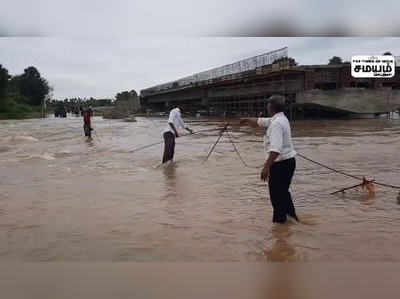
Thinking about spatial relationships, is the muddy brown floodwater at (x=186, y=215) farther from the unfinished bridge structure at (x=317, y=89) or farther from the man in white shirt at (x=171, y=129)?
the unfinished bridge structure at (x=317, y=89)

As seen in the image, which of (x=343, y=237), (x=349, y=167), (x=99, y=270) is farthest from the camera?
(x=349, y=167)

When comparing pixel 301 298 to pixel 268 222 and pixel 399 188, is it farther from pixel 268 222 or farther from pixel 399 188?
pixel 399 188

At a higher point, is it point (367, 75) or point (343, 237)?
point (367, 75)

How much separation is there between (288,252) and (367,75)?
3352 millimetres

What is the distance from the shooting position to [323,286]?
8.60 ft

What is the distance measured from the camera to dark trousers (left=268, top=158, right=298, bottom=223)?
14.4 ft

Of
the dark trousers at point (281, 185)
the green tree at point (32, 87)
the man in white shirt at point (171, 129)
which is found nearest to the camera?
the dark trousers at point (281, 185)

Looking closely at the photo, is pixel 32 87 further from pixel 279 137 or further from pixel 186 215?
pixel 279 137

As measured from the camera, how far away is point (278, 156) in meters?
4.35

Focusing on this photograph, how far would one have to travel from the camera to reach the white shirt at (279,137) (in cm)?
421

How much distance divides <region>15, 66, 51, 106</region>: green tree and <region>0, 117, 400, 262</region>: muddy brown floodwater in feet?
199

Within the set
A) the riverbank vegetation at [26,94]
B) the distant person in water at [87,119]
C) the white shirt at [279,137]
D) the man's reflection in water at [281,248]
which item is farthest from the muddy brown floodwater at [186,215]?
the riverbank vegetation at [26,94]

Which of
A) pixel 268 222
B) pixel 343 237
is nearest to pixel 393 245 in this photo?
pixel 343 237

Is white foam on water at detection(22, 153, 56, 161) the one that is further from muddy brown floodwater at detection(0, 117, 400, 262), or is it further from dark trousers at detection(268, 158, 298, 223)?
dark trousers at detection(268, 158, 298, 223)
